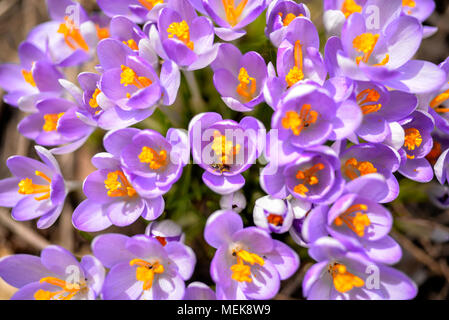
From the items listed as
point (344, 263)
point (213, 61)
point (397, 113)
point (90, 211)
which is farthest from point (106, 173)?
point (397, 113)

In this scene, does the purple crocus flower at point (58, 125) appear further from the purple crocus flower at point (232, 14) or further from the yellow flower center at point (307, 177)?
the yellow flower center at point (307, 177)

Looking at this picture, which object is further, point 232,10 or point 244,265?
point 232,10

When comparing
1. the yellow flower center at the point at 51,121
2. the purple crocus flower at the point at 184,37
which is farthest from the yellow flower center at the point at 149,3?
the yellow flower center at the point at 51,121

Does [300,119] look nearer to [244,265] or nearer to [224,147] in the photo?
[224,147]

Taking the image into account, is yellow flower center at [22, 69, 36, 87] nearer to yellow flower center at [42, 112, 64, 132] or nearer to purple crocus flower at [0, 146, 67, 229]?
yellow flower center at [42, 112, 64, 132]

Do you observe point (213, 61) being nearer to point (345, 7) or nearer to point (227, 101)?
point (227, 101)

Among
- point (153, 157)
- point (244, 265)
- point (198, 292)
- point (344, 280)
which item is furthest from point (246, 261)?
point (153, 157)

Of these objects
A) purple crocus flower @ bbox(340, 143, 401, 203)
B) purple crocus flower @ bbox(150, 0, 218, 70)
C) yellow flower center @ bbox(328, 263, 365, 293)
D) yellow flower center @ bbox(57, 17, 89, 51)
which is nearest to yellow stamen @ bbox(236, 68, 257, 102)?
purple crocus flower @ bbox(150, 0, 218, 70)
